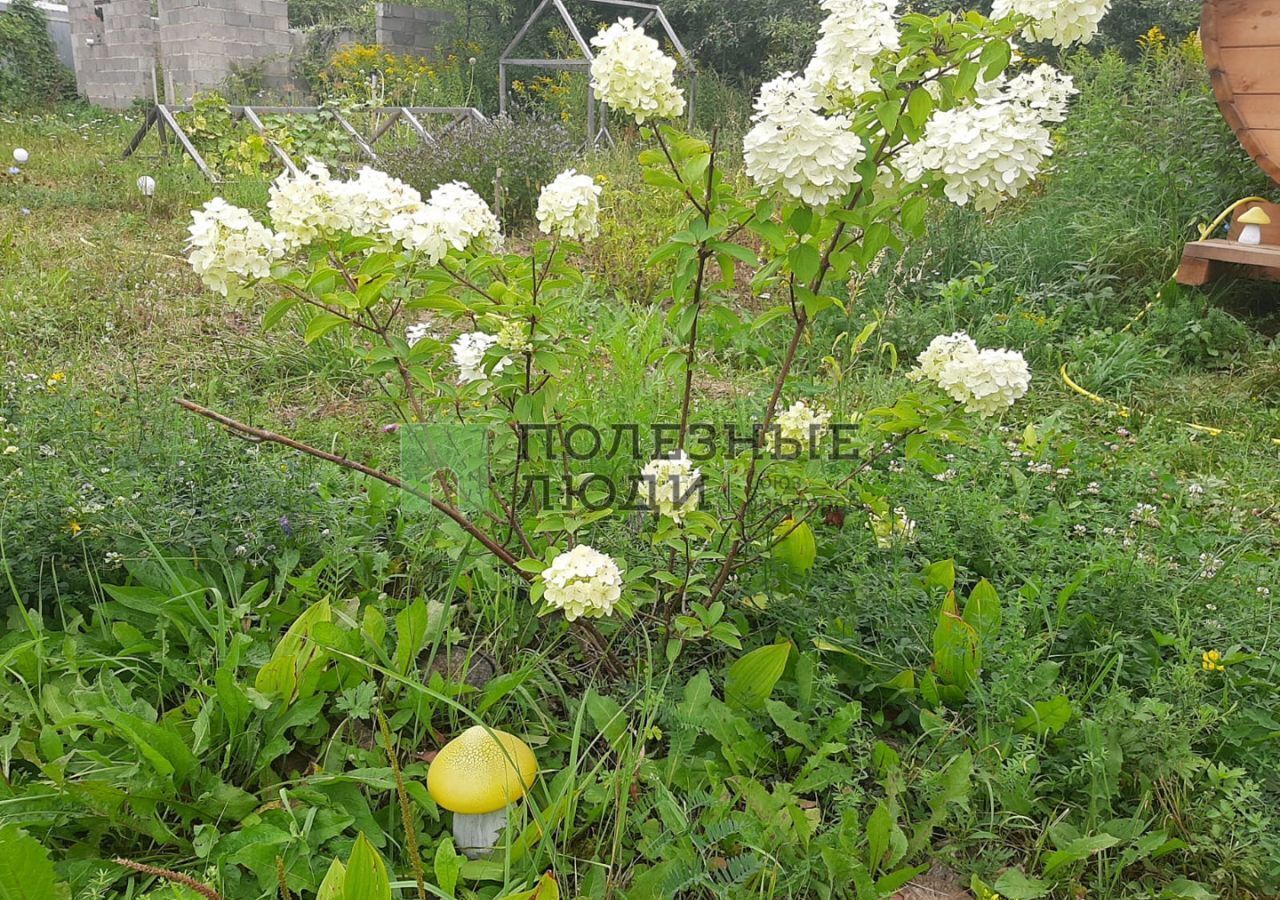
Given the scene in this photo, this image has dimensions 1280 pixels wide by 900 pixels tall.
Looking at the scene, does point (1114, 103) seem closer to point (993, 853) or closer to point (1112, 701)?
point (1112, 701)

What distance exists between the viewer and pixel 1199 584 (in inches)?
75.0

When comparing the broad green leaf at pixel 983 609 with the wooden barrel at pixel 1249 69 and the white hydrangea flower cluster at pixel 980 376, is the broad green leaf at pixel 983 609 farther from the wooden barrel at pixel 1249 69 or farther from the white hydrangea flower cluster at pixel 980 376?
the wooden barrel at pixel 1249 69

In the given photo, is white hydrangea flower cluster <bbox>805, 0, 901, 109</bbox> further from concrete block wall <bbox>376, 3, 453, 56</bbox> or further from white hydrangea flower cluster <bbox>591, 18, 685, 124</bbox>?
concrete block wall <bbox>376, 3, 453, 56</bbox>

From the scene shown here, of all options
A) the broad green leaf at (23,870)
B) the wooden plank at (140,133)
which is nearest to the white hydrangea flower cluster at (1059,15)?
the broad green leaf at (23,870)

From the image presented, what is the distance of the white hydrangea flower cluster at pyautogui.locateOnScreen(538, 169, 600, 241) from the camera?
1418 mm

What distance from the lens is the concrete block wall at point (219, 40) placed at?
1054cm

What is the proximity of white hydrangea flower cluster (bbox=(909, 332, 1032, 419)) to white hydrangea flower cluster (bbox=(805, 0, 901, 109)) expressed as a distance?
0.47 metres

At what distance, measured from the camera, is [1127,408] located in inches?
125

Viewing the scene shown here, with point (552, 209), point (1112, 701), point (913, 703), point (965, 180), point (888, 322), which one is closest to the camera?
point (965, 180)

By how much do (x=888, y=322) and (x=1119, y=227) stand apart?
1.52m

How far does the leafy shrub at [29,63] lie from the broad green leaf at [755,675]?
13.5 m

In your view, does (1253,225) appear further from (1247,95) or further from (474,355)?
(474,355)

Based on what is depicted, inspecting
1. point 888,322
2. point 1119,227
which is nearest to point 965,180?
point 888,322

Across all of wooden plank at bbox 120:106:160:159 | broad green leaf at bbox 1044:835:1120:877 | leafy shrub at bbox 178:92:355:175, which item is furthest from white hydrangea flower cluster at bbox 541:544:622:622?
wooden plank at bbox 120:106:160:159
